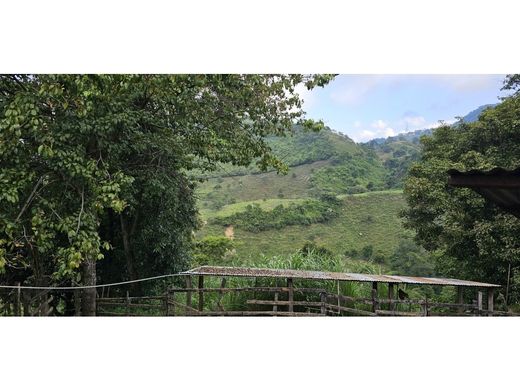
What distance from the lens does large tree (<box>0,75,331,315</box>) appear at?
352 cm

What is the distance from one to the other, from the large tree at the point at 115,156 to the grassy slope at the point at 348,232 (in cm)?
166

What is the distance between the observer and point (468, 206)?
575 cm

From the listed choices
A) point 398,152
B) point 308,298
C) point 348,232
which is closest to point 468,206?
point 308,298

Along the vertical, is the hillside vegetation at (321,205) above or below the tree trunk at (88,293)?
above

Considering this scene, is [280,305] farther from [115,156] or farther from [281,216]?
[281,216]

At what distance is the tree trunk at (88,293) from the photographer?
4.48m

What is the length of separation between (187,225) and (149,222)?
440 millimetres

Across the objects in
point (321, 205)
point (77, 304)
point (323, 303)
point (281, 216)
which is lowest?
point (77, 304)

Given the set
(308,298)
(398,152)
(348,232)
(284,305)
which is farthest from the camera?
(398,152)

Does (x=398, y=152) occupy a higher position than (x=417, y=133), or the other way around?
(x=417, y=133)

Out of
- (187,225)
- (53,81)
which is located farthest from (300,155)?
(53,81)

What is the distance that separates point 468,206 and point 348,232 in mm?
2547

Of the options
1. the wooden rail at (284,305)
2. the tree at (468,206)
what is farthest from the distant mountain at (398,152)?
the wooden rail at (284,305)

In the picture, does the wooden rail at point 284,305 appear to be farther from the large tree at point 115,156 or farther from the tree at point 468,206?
the tree at point 468,206
